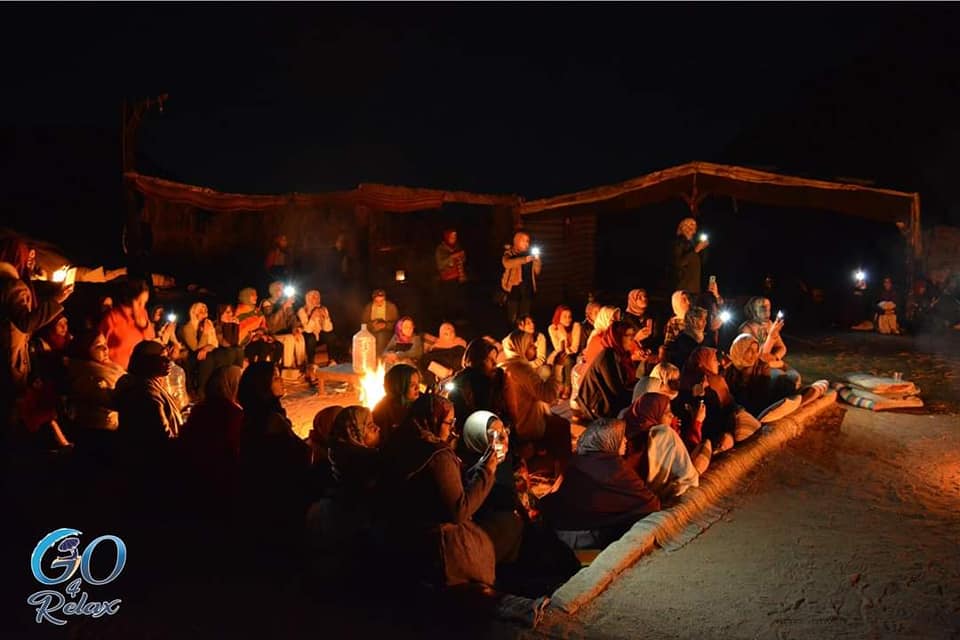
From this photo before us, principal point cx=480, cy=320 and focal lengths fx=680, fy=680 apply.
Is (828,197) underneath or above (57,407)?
above

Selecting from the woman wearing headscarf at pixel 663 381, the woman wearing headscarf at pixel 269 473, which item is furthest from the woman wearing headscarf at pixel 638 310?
the woman wearing headscarf at pixel 269 473

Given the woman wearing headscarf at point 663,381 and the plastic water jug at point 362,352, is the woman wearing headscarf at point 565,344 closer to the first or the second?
the plastic water jug at point 362,352

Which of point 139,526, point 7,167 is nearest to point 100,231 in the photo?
point 7,167

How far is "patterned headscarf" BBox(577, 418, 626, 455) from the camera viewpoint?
423 centimetres

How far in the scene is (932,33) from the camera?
27.5 metres

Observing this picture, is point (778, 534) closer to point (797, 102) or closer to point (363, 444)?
point (363, 444)

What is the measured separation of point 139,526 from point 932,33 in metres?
33.6

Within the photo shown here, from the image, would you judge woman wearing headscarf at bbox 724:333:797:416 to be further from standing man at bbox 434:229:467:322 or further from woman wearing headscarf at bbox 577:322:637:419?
standing man at bbox 434:229:467:322

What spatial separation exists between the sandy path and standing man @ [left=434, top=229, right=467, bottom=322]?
24.7 feet

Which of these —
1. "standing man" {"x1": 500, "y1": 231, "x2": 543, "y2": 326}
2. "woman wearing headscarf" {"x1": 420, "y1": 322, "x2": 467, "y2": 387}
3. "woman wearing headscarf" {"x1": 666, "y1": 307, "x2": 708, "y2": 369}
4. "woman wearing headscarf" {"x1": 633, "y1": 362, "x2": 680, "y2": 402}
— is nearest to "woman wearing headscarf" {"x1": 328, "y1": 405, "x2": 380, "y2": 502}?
"woman wearing headscarf" {"x1": 633, "y1": 362, "x2": 680, "y2": 402}

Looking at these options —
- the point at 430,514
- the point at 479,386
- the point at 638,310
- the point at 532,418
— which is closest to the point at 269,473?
the point at 430,514

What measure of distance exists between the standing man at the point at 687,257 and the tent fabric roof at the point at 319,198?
4154 millimetres

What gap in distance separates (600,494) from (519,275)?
22.7ft

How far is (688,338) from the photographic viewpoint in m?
7.02
